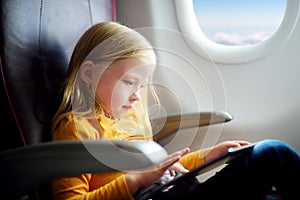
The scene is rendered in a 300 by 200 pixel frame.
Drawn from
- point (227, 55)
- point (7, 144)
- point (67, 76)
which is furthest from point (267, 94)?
point (7, 144)

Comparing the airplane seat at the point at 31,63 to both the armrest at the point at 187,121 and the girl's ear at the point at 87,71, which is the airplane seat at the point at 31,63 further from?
the armrest at the point at 187,121

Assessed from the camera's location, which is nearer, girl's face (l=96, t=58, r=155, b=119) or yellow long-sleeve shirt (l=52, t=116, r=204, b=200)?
yellow long-sleeve shirt (l=52, t=116, r=204, b=200)

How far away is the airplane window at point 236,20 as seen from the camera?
1391 mm

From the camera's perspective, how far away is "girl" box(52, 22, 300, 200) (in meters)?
0.83

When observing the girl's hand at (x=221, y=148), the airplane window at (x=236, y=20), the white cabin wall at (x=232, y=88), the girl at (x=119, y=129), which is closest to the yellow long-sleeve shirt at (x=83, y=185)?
the girl at (x=119, y=129)

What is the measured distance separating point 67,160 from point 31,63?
0.33m

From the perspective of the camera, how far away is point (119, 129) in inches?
41.4

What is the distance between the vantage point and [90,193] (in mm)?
812

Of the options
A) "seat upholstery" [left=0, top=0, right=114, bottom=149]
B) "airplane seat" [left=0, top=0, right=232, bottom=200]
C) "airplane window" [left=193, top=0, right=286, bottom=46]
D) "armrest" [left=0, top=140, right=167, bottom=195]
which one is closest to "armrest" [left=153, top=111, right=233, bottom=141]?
"airplane seat" [left=0, top=0, right=232, bottom=200]

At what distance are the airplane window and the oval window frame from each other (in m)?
0.03

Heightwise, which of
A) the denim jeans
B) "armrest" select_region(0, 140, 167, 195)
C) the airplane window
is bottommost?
the denim jeans

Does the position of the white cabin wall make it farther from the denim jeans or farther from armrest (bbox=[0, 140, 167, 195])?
armrest (bbox=[0, 140, 167, 195])

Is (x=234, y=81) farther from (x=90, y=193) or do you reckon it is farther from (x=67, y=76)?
(x=90, y=193)

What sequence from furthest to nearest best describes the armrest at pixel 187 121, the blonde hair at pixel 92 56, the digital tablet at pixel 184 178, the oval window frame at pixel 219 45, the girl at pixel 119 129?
the oval window frame at pixel 219 45 < the armrest at pixel 187 121 < the blonde hair at pixel 92 56 < the girl at pixel 119 129 < the digital tablet at pixel 184 178
